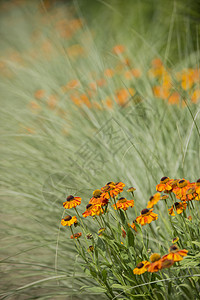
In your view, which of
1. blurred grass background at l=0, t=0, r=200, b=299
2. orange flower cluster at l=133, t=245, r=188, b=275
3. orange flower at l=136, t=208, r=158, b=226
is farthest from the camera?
blurred grass background at l=0, t=0, r=200, b=299

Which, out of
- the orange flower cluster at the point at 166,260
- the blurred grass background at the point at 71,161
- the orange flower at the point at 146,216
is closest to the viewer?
the orange flower cluster at the point at 166,260

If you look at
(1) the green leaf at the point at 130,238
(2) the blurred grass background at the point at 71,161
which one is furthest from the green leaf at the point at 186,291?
(2) the blurred grass background at the point at 71,161

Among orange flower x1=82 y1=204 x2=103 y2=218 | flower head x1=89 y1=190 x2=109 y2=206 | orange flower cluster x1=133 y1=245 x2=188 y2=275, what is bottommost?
orange flower cluster x1=133 y1=245 x2=188 y2=275

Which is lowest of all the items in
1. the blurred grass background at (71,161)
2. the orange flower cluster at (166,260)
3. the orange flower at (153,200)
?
the orange flower cluster at (166,260)

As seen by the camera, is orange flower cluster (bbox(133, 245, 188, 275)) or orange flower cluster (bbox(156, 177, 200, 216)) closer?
orange flower cluster (bbox(133, 245, 188, 275))

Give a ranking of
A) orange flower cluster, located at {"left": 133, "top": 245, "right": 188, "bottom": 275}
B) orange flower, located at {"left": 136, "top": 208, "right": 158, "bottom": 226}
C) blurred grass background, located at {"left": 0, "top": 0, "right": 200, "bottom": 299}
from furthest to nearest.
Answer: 1. blurred grass background, located at {"left": 0, "top": 0, "right": 200, "bottom": 299}
2. orange flower, located at {"left": 136, "top": 208, "right": 158, "bottom": 226}
3. orange flower cluster, located at {"left": 133, "top": 245, "right": 188, "bottom": 275}

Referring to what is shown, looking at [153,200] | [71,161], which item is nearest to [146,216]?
[153,200]

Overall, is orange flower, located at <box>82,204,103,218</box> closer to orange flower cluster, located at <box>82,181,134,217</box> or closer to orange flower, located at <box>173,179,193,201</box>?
orange flower cluster, located at <box>82,181,134,217</box>

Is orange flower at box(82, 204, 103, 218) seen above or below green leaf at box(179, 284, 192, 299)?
above

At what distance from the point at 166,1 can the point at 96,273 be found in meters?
2.75

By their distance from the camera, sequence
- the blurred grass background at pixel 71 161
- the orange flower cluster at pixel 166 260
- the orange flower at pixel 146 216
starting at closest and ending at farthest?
the orange flower cluster at pixel 166 260
the orange flower at pixel 146 216
the blurred grass background at pixel 71 161

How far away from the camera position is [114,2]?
408cm

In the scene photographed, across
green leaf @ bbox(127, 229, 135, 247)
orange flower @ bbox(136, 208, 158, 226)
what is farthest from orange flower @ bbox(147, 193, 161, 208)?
green leaf @ bbox(127, 229, 135, 247)

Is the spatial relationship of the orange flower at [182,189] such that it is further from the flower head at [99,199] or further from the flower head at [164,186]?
the flower head at [99,199]
